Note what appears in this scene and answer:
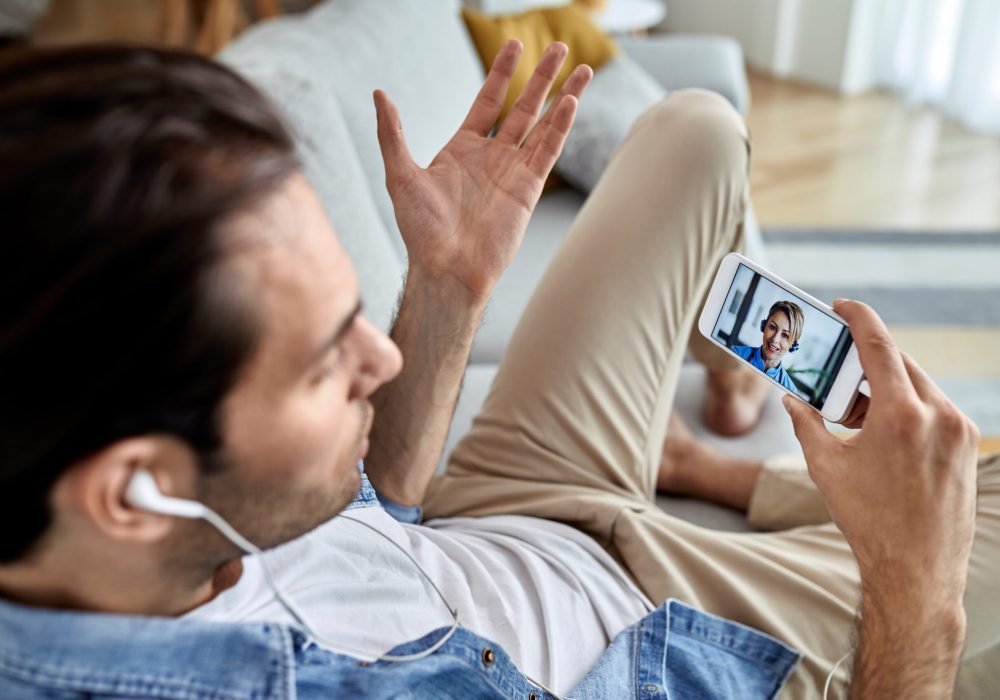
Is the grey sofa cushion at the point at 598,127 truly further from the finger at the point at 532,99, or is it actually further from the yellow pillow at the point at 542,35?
the finger at the point at 532,99

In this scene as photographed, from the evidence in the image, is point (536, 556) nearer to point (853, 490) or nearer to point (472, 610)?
point (472, 610)

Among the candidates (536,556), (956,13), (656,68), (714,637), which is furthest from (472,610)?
(956,13)

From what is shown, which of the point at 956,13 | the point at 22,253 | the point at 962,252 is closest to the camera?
the point at 22,253

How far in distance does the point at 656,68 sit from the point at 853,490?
190 cm

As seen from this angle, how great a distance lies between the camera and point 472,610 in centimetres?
92

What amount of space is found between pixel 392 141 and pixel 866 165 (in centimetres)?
246

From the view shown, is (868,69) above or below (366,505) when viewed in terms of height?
below

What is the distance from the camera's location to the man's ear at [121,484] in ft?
1.97

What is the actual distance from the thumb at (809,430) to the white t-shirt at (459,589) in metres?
0.25

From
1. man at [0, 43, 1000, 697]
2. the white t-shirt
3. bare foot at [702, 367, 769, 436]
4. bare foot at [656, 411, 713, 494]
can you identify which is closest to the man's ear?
man at [0, 43, 1000, 697]

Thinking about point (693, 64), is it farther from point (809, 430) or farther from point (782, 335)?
point (809, 430)

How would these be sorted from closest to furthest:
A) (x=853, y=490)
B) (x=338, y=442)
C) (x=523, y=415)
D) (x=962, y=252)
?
1. (x=338, y=442)
2. (x=853, y=490)
3. (x=523, y=415)
4. (x=962, y=252)

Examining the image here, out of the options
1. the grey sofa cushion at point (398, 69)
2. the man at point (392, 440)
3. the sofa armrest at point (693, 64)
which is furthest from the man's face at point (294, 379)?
the sofa armrest at point (693, 64)

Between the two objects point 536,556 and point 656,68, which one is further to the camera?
point 656,68
